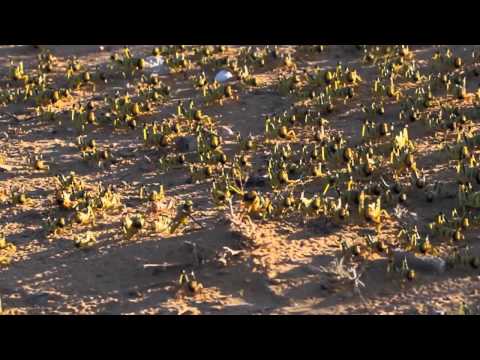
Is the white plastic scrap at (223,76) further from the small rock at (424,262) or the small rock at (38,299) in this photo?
the small rock at (38,299)

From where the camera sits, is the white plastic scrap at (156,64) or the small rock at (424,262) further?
the white plastic scrap at (156,64)

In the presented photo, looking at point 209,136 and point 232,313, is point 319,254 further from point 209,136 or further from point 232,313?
point 209,136

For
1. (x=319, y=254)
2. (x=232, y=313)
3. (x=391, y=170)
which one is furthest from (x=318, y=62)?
(x=232, y=313)

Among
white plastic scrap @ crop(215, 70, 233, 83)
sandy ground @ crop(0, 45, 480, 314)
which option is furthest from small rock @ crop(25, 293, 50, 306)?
white plastic scrap @ crop(215, 70, 233, 83)

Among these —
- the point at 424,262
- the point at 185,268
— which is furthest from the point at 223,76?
the point at 424,262

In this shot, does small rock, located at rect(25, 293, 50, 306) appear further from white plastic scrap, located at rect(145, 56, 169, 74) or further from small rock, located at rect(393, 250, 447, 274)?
white plastic scrap, located at rect(145, 56, 169, 74)

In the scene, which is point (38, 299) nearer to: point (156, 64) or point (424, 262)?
point (424, 262)

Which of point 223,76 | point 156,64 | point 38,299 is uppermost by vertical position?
point 156,64

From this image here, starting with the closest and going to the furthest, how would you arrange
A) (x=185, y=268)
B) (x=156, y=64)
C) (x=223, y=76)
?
(x=185, y=268)
(x=223, y=76)
(x=156, y=64)

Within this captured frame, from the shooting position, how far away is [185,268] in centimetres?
637

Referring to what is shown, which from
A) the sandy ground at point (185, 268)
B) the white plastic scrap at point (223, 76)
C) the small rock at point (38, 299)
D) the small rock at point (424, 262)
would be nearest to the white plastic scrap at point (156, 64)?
the white plastic scrap at point (223, 76)

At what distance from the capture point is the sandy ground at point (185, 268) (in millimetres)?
5820

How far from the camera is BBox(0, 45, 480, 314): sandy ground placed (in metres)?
5.82

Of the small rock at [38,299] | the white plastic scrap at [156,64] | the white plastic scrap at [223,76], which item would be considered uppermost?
the white plastic scrap at [156,64]
